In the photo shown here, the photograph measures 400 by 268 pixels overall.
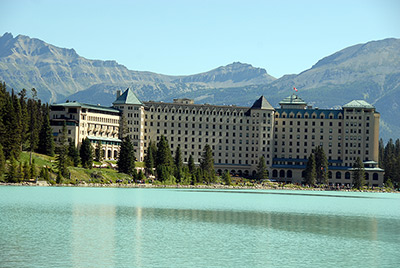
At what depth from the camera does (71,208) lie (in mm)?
94688

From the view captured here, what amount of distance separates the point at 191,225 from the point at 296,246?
60.1 ft

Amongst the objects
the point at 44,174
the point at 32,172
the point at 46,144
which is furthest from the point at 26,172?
the point at 46,144

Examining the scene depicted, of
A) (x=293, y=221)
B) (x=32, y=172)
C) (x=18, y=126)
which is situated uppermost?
(x=18, y=126)

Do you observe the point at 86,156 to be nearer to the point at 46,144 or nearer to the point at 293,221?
the point at 46,144

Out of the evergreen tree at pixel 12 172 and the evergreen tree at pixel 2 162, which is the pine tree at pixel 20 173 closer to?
the evergreen tree at pixel 12 172

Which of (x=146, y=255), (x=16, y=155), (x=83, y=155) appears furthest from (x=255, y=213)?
(x=83, y=155)

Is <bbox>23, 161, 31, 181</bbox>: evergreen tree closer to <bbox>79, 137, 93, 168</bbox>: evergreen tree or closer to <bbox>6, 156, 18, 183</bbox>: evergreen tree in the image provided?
<bbox>6, 156, 18, 183</bbox>: evergreen tree

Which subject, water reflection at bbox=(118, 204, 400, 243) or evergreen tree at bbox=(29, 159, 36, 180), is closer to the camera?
water reflection at bbox=(118, 204, 400, 243)

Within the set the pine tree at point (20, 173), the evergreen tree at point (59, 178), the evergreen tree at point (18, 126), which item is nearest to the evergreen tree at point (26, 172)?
the pine tree at point (20, 173)

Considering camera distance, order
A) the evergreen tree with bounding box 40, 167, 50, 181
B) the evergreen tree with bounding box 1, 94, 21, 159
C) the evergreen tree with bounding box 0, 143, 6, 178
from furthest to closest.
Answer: the evergreen tree with bounding box 40, 167, 50, 181 → the evergreen tree with bounding box 1, 94, 21, 159 → the evergreen tree with bounding box 0, 143, 6, 178

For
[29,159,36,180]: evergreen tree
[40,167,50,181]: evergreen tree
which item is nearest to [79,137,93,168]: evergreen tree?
[40,167,50,181]: evergreen tree

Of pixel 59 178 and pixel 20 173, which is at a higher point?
pixel 20 173

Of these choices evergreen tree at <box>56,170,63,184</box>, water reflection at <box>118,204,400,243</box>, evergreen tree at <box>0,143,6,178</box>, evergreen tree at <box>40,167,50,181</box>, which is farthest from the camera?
evergreen tree at <box>56,170,63,184</box>

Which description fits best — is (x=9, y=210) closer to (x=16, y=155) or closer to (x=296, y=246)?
(x=296, y=246)
